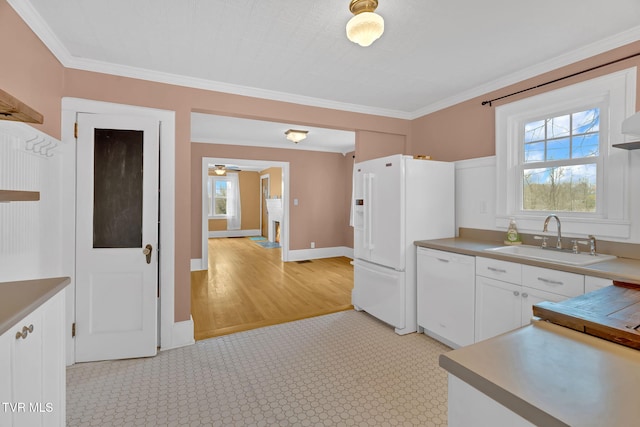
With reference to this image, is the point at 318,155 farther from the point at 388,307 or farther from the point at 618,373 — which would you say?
the point at 618,373

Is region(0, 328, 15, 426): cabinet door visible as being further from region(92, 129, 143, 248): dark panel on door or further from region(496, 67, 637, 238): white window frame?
region(496, 67, 637, 238): white window frame

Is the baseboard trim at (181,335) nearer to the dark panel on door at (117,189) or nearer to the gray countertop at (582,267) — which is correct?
the dark panel on door at (117,189)

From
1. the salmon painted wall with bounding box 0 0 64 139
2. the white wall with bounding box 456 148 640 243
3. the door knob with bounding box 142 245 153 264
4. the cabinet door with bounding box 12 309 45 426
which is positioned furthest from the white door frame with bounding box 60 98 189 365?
the white wall with bounding box 456 148 640 243

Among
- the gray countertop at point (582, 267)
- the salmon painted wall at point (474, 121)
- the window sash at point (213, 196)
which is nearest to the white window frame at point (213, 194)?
the window sash at point (213, 196)

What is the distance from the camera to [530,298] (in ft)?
7.04

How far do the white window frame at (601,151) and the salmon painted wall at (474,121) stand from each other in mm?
71

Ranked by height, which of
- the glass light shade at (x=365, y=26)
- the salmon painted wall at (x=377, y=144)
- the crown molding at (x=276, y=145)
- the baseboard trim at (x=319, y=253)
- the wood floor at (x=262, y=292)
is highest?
the crown molding at (x=276, y=145)

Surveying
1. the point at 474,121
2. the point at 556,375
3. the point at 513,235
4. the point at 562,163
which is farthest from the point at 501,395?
the point at 474,121

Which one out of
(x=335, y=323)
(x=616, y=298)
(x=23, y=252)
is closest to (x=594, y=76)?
(x=616, y=298)

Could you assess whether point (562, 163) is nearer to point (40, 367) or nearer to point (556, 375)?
point (556, 375)

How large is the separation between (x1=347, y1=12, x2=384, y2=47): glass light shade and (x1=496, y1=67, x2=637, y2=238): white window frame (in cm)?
184

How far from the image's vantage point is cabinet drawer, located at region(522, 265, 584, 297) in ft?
6.26

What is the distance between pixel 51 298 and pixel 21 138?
114 centimetres

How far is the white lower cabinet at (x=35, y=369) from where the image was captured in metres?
1.06
